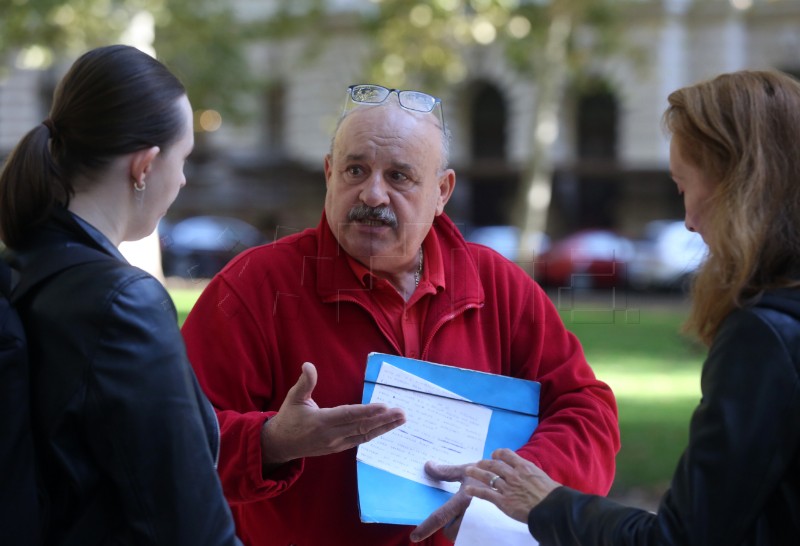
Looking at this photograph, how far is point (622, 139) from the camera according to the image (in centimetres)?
2766

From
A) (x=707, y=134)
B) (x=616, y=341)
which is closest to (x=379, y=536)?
(x=707, y=134)

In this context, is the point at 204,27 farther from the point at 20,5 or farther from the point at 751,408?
the point at 751,408

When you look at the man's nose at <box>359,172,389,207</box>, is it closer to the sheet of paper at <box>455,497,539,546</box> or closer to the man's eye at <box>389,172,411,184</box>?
the man's eye at <box>389,172,411,184</box>

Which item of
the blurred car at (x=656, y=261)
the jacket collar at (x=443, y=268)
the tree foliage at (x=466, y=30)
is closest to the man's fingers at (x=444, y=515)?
the jacket collar at (x=443, y=268)

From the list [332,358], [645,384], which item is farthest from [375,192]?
[645,384]

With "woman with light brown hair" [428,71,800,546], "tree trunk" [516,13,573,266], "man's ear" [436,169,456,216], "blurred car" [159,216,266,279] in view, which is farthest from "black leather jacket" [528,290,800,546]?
"tree trunk" [516,13,573,266]

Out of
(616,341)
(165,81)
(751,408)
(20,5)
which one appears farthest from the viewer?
(20,5)

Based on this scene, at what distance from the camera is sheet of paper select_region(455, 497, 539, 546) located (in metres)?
2.37

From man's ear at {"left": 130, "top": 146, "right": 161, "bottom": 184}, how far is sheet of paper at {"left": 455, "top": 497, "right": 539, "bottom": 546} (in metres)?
1.10

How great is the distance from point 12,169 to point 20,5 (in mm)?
13609

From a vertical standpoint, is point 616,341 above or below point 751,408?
below

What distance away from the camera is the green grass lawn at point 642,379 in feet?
20.2

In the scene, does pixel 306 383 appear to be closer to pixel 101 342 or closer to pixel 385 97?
pixel 101 342

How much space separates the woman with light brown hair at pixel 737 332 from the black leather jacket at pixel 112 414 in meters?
0.84
